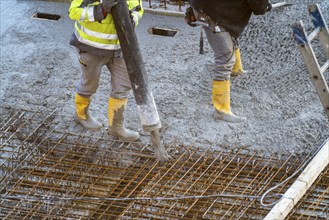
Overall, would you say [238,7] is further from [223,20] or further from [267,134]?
[267,134]

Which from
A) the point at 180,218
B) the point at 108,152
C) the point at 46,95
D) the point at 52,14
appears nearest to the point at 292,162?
the point at 180,218

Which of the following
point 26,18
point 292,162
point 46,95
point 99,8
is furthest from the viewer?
point 26,18

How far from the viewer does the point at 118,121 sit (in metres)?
6.43

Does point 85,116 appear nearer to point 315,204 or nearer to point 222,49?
point 222,49

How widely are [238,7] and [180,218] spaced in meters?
1.90

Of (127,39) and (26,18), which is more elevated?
(127,39)

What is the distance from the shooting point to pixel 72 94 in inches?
283

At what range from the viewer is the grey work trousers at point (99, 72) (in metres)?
6.18

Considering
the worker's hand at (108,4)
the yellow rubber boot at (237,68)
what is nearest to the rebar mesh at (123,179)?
the yellow rubber boot at (237,68)

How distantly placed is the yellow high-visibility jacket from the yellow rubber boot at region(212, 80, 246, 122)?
1081mm

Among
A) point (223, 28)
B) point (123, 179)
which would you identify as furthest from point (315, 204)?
point (223, 28)

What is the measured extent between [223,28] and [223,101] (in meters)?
0.70

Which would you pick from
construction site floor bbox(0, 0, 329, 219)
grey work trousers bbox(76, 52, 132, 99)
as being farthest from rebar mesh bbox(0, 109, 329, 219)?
grey work trousers bbox(76, 52, 132, 99)

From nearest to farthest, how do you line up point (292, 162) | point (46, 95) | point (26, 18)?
point (292, 162) < point (46, 95) < point (26, 18)
